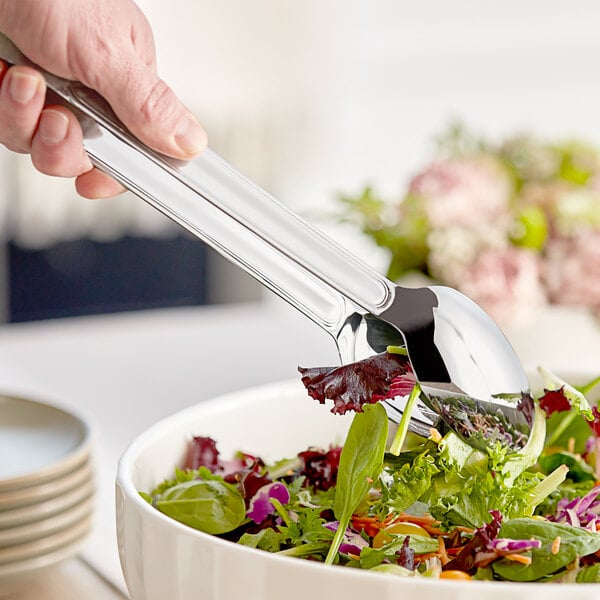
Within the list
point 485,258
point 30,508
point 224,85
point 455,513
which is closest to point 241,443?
point 30,508

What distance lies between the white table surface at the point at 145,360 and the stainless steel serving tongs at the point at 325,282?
0.53 meters

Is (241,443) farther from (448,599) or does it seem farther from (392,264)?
(392,264)

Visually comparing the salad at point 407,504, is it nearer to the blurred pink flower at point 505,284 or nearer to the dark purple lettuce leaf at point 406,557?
the dark purple lettuce leaf at point 406,557

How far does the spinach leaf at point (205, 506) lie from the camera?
72 centimetres

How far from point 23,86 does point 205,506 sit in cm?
33

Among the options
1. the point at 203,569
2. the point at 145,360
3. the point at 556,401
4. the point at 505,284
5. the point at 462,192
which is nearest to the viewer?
the point at 203,569

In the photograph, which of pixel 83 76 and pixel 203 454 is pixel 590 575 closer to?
pixel 203 454

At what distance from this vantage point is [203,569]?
1.88 feet

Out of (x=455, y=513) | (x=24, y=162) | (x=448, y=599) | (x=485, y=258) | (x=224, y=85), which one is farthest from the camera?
(x=224, y=85)

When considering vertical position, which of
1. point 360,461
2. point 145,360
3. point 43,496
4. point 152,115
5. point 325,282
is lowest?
point 145,360

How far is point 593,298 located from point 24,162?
3.18 metres

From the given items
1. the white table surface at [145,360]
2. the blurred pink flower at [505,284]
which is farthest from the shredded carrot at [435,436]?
the blurred pink flower at [505,284]

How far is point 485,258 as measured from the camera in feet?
4.63

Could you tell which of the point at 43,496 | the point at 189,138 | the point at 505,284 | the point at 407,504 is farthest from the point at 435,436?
the point at 505,284
